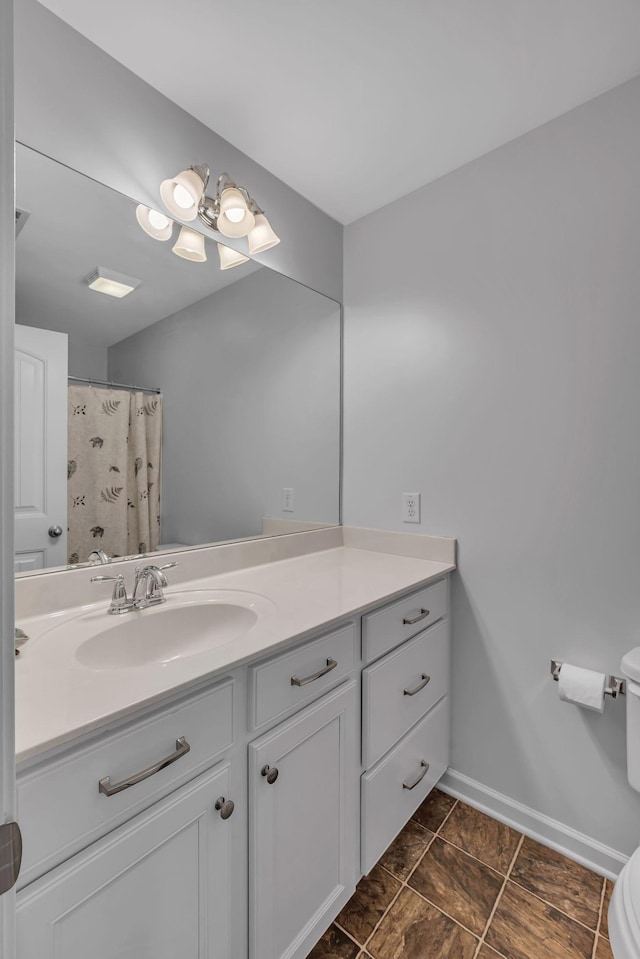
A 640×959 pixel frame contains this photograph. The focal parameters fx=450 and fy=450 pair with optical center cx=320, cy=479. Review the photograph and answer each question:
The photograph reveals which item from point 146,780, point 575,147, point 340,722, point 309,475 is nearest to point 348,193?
point 575,147

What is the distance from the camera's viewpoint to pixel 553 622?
1.47 meters

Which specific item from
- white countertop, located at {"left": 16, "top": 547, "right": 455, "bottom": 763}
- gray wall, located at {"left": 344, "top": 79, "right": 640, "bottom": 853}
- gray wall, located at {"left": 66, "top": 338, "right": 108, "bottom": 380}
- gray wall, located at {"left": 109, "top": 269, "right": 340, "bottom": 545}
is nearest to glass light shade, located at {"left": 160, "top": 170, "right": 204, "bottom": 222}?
gray wall, located at {"left": 109, "top": 269, "right": 340, "bottom": 545}

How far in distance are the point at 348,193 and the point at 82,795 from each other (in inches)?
80.2

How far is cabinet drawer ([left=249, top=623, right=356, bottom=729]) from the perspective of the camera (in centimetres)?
95

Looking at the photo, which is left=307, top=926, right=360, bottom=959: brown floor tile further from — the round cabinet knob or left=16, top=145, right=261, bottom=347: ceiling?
left=16, top=145, right=261, bottom=347: ceiling

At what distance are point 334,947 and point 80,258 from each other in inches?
75.6

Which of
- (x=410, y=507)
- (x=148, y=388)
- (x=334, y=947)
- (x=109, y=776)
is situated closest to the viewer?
(x=109, y=776)

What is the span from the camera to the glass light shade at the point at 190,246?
1425 mm

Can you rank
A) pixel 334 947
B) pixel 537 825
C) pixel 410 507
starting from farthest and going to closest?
1. pixel 410 507
2. pixel 537 825
3. pixel 334 947

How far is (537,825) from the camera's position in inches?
58.7

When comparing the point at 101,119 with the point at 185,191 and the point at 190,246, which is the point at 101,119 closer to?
the point at 185,191

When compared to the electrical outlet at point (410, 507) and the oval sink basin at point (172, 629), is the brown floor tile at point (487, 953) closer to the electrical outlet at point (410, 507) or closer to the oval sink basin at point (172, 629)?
the oval sink basin at point (172, 629)

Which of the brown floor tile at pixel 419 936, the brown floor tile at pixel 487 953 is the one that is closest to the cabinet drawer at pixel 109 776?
the brown floor tile at pixel 419 936

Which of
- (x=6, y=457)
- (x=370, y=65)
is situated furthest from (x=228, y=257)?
(x=6, y=457)
